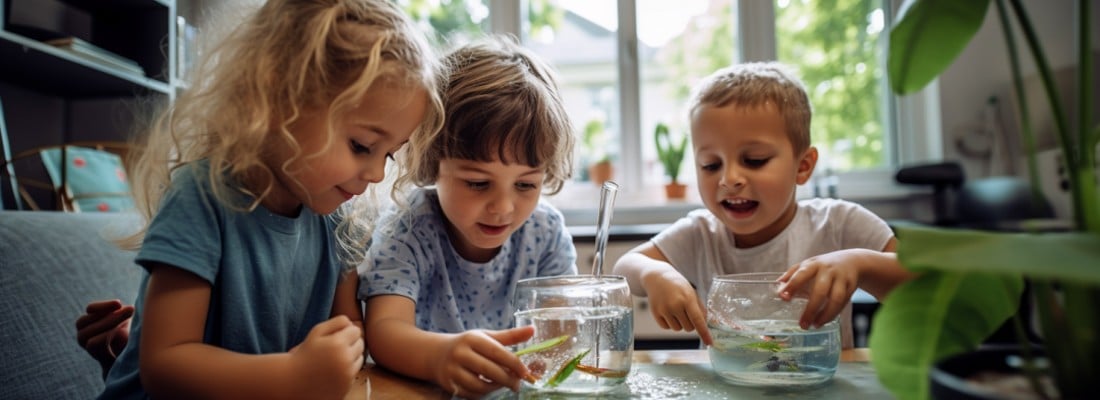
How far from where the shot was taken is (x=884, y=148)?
3.20 m

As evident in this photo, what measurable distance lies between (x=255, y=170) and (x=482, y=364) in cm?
36

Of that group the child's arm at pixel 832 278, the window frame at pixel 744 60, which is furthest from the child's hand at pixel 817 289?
the window frame at pixel 744 60

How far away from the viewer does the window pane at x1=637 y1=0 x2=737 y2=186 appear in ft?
10.4

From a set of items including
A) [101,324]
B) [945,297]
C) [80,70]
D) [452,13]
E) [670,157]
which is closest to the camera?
[945,297]

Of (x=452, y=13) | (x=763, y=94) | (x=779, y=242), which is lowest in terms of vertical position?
(x=779, y=242)

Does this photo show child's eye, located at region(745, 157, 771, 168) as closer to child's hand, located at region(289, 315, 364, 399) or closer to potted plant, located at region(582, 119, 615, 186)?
child's hand, located at region(289, 315, 364, 399)

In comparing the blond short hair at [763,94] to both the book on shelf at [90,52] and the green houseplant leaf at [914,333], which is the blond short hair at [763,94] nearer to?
the green houseplant leaf at [914,333]

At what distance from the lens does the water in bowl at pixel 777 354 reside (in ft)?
2.09

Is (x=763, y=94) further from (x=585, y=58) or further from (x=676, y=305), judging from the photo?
(x=585, y=58)

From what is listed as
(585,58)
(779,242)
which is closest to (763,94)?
(779,242)

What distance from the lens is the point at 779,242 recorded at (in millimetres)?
1115

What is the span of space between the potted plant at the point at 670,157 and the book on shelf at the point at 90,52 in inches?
80.0

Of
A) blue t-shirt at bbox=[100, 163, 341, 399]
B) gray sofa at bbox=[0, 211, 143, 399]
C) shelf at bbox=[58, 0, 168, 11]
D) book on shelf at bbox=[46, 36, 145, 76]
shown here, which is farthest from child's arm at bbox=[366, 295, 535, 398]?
shelf at bbox=[58, 0, 168, 11]

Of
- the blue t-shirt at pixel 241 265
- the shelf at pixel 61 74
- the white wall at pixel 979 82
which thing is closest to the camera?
the blue t-shirt at pixel 241 265
